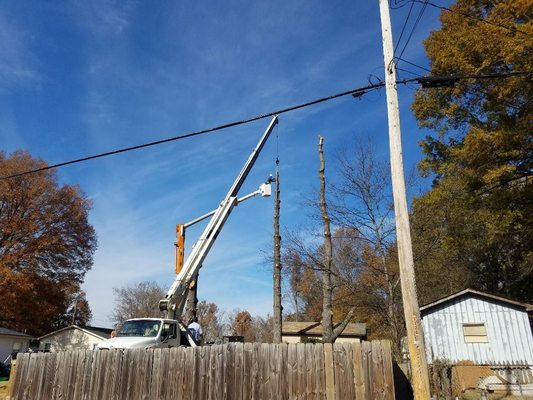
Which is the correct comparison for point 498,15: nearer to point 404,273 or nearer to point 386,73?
point 386,73

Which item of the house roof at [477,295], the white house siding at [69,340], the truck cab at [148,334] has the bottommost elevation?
the truck cab at [148,334]

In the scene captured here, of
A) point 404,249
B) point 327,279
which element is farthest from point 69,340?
point 404,249

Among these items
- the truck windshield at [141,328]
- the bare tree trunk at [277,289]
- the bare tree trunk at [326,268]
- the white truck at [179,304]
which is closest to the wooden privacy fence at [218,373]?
the white truck at [179,304]

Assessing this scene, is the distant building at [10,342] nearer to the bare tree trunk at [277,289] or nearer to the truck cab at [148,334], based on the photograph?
the bare tree trunk at [277,289]

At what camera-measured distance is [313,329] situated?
1179 inches

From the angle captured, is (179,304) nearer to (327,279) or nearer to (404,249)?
(327,279)

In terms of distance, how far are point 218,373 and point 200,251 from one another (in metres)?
7.34

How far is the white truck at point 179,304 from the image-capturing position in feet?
38.1

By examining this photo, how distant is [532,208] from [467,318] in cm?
599

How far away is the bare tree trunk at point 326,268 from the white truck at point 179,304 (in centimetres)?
246

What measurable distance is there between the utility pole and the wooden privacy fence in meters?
0.86

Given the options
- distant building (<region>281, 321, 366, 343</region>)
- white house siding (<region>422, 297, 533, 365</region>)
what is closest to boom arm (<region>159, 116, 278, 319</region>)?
white house siding (<region>422, 297, 533, 365</region>)

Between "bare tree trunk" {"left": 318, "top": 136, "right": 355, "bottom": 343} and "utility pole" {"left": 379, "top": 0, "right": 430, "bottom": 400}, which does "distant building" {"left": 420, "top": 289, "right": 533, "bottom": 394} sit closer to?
"bare tree trunk" {"left": 318, "top": 136, "right": 355, "bottom": 343}

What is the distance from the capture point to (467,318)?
62.1 ft
